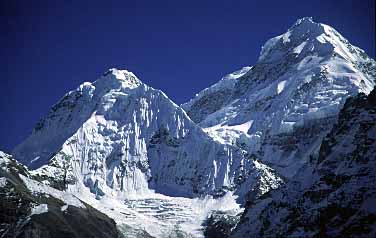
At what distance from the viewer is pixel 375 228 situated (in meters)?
200
